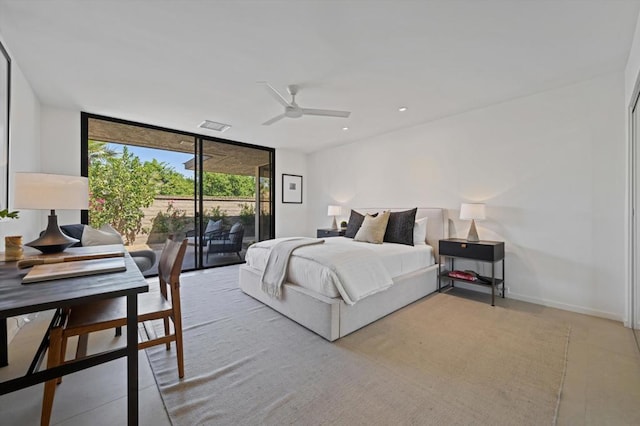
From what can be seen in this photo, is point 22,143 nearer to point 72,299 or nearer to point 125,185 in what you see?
point 125,185

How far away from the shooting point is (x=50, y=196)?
176cm

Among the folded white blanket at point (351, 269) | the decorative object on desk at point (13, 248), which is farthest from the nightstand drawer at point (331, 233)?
the decorative object on desk at point (13, 248)

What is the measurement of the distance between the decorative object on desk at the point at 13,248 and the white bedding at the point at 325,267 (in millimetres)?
1967

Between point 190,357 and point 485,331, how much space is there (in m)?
2.55

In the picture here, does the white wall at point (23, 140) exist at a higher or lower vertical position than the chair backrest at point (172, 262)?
higher

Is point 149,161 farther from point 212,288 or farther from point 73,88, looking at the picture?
point 212,288

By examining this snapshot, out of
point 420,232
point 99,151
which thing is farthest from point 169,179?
point 420,232

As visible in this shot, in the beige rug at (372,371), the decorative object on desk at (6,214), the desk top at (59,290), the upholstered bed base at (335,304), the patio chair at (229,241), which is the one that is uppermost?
the decorative object on desk at (6,214)

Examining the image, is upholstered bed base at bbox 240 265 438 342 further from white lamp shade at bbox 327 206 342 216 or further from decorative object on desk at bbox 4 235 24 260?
white lamp shade at bbox 327 206 342 216

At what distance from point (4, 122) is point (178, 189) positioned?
2.50 meters

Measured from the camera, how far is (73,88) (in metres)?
3.01

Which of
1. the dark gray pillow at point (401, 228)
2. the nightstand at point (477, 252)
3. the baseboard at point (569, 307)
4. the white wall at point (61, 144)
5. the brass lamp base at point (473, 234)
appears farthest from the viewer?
the dark gray pillow at point (401, 228)

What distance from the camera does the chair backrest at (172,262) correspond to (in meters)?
1.86

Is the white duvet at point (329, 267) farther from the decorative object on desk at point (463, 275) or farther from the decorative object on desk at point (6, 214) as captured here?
the decorative object on desk at point (6, 214)
